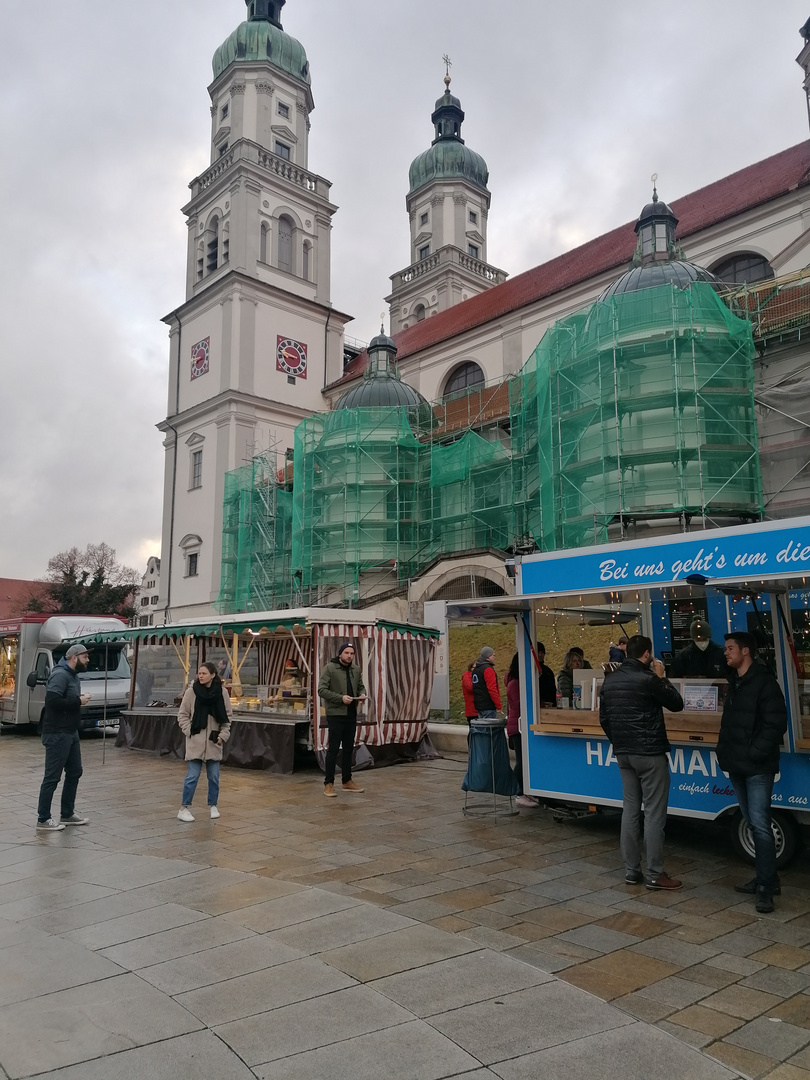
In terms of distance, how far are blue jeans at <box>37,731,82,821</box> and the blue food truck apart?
4.24m

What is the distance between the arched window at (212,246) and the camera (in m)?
44.9

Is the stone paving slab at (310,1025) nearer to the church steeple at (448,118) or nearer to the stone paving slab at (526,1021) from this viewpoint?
the stone paving slab at (526,1021)

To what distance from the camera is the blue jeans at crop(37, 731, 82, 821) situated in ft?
28.3

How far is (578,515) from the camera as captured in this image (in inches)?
878

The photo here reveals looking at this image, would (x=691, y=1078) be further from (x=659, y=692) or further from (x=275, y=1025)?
(x=659, y=692)

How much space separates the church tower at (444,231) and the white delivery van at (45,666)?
3715 cm

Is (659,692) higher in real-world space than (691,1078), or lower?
higher

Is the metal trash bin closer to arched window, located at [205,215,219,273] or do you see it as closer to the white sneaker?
the white sneaker

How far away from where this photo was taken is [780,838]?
21.8 ft

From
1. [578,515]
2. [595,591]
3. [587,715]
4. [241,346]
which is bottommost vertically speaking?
[587,715]

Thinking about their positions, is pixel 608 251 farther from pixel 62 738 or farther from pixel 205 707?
pixel 62 738

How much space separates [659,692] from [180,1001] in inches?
156

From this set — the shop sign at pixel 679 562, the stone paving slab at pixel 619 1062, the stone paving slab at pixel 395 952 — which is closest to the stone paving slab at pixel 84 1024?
the stone paving slab at pixel 395 952

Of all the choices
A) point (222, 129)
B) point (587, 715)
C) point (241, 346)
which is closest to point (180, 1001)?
point (587, 715)
